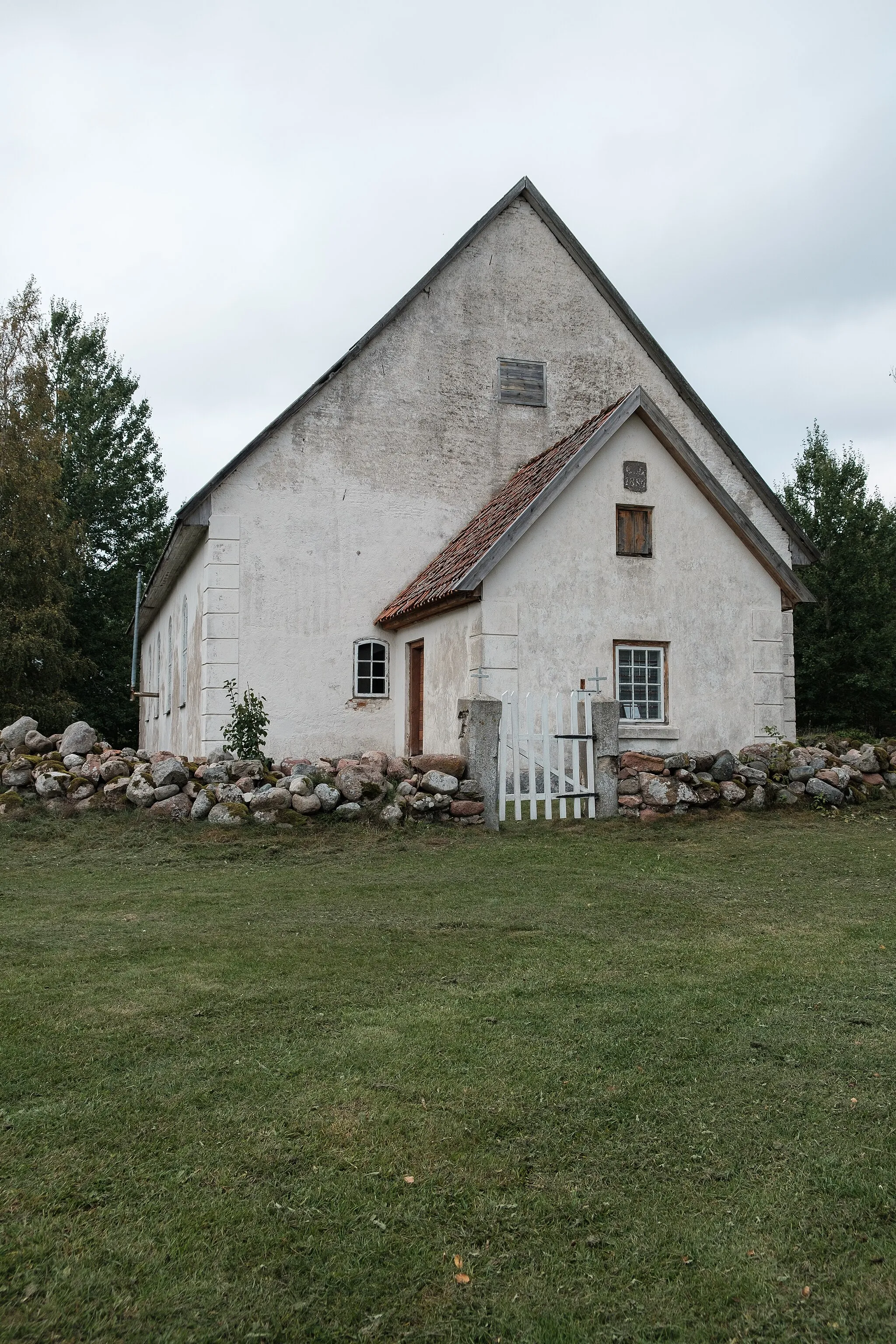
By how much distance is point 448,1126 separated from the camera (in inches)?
151

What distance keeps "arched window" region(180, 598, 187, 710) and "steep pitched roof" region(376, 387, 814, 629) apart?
5124 millimetres

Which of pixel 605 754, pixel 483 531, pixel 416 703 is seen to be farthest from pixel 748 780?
pixel 416 703

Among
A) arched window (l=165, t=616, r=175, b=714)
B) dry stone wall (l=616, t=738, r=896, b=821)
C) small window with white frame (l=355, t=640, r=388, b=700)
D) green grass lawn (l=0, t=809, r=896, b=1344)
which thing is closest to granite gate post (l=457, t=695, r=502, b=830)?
dry stone wall (l=616, t=738, r=896, b=821)

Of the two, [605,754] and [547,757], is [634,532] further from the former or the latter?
[547,757]

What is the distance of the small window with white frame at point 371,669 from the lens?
56.4ft

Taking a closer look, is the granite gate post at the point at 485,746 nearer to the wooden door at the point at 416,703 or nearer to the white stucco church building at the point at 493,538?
the white stucco church building at the point at 493,538

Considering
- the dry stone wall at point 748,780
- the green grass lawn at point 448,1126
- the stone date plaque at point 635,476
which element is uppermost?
the stone date plaque at point 635,476

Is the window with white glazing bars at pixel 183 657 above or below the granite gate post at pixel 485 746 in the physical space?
above

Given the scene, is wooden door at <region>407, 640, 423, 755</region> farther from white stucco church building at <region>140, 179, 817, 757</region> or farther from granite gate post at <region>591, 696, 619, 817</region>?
granite gate post at <region>591, 696, 619, 817</region>

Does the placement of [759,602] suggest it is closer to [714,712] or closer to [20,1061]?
[714,712]

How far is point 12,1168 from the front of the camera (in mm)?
3475

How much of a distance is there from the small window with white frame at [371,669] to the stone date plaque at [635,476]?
4.82 meters

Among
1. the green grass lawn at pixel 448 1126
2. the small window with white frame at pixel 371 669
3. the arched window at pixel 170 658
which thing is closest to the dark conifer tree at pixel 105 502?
the arched window at pixel 170 658

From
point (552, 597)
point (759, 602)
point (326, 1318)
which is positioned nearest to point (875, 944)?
point (326, 1318)
